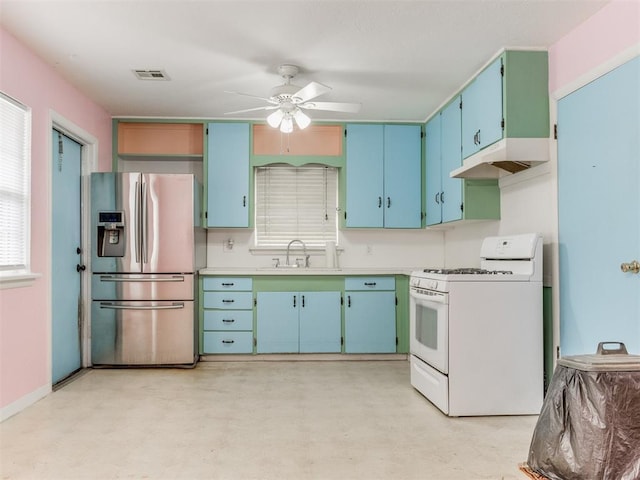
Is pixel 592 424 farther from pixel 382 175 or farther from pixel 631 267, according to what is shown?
pixel 382 175

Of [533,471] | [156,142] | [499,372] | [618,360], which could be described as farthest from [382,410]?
[156,142]

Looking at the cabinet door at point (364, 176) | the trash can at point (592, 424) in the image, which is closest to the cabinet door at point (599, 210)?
the trash can at point (592, 424)

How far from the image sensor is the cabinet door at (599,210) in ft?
7.80

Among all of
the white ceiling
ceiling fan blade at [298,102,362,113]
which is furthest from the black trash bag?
ceiling fan blade at [298,102,362,113]

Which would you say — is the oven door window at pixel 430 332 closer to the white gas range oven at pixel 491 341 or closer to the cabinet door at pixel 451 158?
the white gas range oven at pixel 491 341

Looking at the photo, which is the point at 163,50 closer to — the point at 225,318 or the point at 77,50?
the point at 77,50

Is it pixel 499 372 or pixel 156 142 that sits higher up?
pixel 156 142

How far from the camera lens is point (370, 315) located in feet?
14.9

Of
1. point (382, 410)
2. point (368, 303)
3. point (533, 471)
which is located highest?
Result: point (368, 303)

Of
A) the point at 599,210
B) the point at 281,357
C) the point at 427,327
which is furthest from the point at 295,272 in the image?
the point at 599,210

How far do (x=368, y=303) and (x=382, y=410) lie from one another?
1.60 metres

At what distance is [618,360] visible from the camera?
1673 mm

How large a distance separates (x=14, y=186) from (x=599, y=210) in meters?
3.65

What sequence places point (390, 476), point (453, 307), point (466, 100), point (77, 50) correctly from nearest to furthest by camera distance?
point (390, 476) → point (453, 307) → point (77, 50) → point (466, 100)
